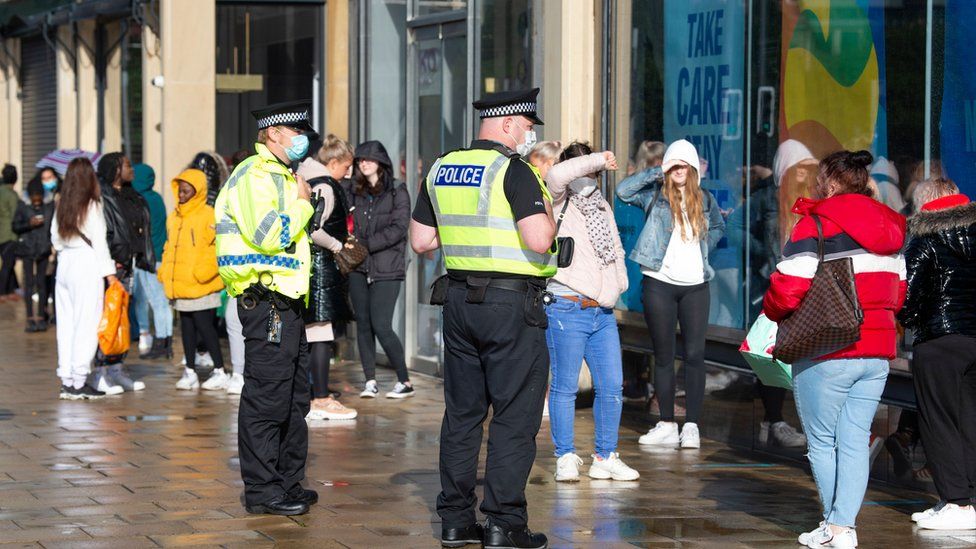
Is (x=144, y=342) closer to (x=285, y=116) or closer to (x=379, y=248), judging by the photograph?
(x=379, y=248)

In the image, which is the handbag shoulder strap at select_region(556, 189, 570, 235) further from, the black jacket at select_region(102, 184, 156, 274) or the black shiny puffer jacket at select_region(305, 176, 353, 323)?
the black jacket at select_region(102, 184, 156, 274)

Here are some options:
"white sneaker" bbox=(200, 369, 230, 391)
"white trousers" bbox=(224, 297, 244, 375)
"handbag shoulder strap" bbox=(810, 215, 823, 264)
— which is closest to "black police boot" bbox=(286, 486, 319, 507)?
"handbag shoulder strap" bbox=(810, 215, 823, 264)

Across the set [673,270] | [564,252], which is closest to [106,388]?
[673,270]

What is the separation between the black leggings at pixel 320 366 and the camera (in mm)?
11320

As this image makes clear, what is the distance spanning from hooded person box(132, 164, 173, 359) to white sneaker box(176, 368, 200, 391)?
2489 millimetres

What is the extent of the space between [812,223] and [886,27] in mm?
2706

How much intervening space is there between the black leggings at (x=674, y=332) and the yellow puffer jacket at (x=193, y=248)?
155 inches

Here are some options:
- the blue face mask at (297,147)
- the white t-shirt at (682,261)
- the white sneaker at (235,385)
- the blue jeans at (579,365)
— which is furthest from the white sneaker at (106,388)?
the blue face mask at (297,147)

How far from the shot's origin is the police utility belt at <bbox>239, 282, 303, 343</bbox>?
25.2 feet

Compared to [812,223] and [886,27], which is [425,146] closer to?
[886,27]

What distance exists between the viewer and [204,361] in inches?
575

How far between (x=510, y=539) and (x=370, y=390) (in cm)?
561

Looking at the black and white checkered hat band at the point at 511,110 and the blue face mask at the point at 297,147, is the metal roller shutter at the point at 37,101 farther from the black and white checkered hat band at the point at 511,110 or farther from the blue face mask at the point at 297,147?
the black and white checkered hat band at the point at 511,110

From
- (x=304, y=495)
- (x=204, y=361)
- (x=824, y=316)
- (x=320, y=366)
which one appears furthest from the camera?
(x=204, y=361)
